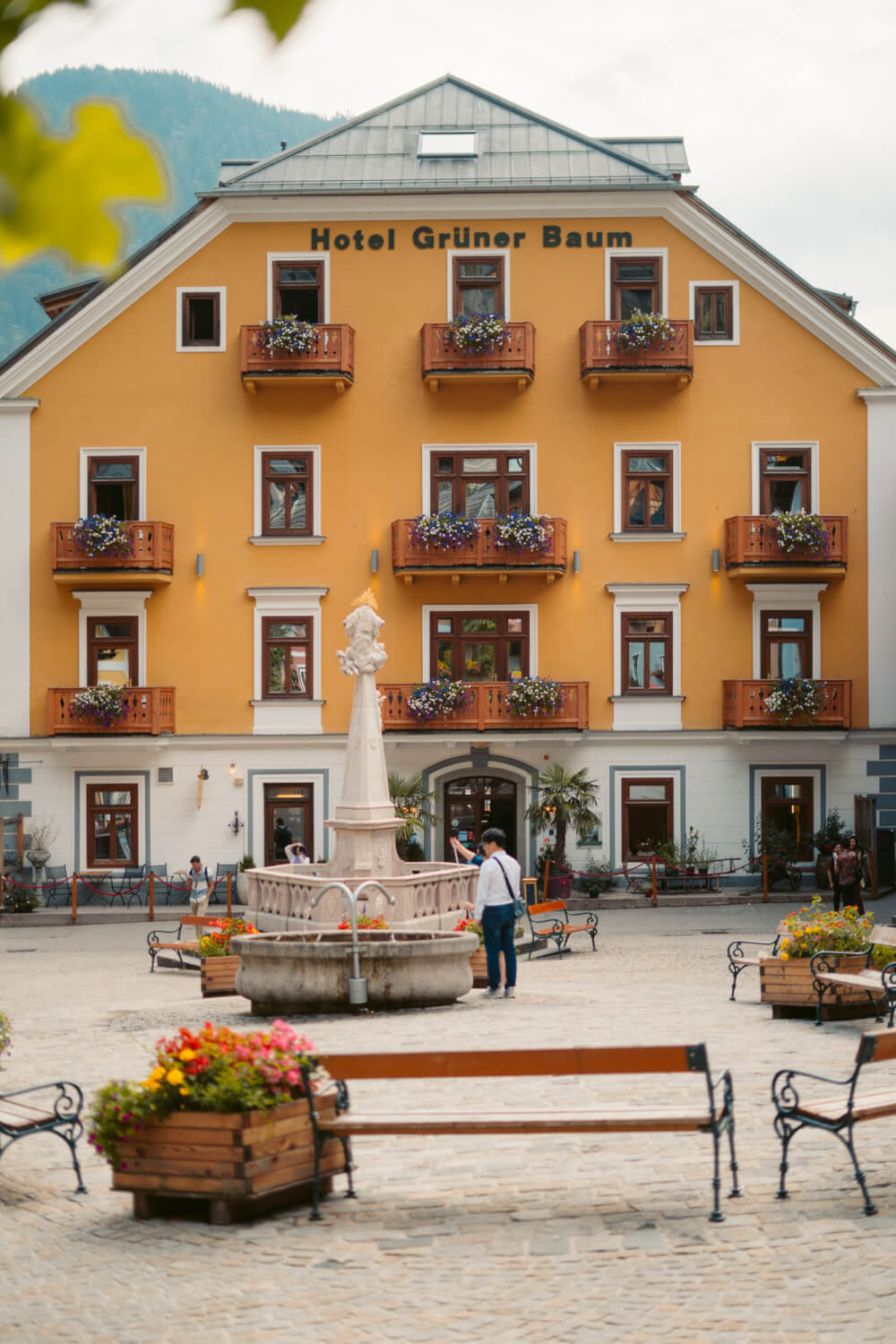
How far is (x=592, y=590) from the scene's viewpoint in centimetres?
3294

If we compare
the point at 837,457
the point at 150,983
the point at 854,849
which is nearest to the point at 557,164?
the point at 837,457

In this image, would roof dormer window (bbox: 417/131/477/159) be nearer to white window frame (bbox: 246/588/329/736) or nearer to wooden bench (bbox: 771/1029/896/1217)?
white window frame (bbox: 246/588/329/736)

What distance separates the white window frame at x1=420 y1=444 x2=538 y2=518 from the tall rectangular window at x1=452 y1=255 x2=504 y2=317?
2885 millimetres

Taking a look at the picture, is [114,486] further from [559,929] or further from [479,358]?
[559,929]

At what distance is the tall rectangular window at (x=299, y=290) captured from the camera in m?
33.1

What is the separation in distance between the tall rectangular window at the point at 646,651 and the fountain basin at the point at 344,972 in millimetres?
17772

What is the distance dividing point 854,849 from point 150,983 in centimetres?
1140

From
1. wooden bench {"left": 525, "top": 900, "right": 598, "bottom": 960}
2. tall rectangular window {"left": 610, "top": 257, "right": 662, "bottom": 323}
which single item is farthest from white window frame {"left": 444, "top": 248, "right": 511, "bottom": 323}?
wooden bench {"left": 525, "top": 900, "right": 598, "bottom": 960}

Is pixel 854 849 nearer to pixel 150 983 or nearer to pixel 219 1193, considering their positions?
pixel 150 983

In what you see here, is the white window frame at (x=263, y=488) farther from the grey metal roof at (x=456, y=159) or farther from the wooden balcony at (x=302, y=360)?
the grey metal roof at (x=456, y=159)

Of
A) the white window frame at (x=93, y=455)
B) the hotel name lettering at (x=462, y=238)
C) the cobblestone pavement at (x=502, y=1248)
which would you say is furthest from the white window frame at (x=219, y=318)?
the cobblestone pavement at (x=502, y=1248)

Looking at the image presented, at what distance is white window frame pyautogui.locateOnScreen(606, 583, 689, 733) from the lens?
107 ft

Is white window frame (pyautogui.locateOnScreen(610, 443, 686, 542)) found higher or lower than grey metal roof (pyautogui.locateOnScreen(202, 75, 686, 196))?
lower

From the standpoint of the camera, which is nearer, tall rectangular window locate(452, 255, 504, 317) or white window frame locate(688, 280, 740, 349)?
white window frame locate(688, 280, 740, 349)
